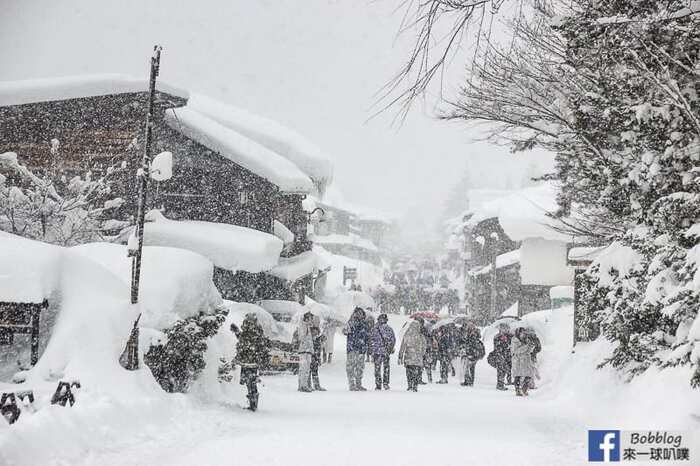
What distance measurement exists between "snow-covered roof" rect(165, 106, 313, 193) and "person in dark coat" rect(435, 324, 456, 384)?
6009 millimetres

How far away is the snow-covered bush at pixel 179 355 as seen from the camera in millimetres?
11281

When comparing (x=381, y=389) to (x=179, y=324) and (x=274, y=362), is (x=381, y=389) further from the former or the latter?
(x=179, y=324)

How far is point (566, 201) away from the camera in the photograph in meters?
15.2

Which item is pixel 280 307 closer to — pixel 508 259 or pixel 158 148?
pixel 158 148

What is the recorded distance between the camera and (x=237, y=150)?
22.5 m

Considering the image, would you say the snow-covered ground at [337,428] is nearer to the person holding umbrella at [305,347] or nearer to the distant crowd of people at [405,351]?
A: the person holding umbrella at [305,347]

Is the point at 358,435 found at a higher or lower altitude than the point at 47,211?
lower

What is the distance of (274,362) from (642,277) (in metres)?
11.8

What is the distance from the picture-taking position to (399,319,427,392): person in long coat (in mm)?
16766

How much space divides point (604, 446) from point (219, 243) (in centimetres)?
1448

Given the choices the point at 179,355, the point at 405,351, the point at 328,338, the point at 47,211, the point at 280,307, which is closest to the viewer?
the point at 179,355

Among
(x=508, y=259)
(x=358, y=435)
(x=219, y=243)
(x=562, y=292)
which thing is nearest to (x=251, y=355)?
(x=358, y=435)

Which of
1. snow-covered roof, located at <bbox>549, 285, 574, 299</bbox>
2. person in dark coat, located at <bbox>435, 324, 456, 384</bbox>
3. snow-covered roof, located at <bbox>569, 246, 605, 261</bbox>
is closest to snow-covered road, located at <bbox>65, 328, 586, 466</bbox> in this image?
snow-covered roof, located at <bbox>569, 246, 605, 261</bbox>

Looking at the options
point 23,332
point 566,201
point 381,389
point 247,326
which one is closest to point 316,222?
point 381,389
